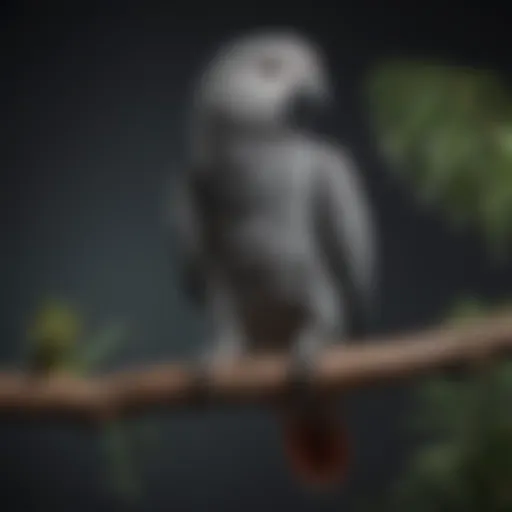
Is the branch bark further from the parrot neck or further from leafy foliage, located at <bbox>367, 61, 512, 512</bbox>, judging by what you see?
the parrot neck

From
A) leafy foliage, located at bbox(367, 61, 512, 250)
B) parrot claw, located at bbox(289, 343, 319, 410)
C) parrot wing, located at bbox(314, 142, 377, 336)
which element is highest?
leafy foliage, located at bbox(367, 61, 512, 250)

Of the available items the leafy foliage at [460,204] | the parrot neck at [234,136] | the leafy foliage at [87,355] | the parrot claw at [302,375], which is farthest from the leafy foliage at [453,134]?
the leafy foliage at [87,355]

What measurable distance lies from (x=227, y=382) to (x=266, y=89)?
0.29 meters

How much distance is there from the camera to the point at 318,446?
Result: 1085mm

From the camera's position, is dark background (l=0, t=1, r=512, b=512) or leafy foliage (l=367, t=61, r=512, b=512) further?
dark background (l=0, t=1, r=512, b=512)

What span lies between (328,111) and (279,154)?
0.11 meters

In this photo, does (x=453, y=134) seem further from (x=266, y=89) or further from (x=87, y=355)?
(x=87, y=355)

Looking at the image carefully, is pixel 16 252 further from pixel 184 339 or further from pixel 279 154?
pixel 279 154

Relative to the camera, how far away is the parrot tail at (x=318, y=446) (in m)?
1.08

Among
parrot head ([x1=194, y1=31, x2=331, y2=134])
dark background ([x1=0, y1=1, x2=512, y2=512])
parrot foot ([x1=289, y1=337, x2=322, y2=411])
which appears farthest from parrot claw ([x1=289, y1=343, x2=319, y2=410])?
parrot head ([x1=194, y1=31, x2=331, y2=134])

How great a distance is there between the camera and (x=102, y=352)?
112cm

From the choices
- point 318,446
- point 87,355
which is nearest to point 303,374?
point 318,446

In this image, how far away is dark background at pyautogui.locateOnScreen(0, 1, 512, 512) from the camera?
1153mm

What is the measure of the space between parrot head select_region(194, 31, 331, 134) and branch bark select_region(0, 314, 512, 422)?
24 cm
